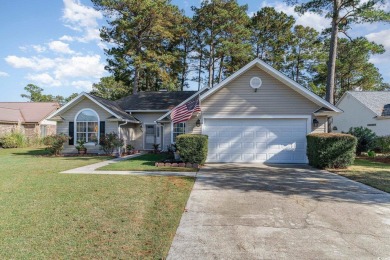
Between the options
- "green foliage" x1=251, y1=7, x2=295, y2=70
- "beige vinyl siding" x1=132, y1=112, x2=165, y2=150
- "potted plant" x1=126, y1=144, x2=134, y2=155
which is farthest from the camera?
"green foliage" x1=251, y1=7, x2=295, y2=70

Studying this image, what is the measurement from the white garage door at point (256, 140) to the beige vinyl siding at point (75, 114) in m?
7.47

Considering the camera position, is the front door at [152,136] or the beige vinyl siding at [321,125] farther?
the front door at [152,136]

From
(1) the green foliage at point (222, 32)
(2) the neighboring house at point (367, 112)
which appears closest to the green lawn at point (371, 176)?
(2) the neighboring house at point (367, 112)

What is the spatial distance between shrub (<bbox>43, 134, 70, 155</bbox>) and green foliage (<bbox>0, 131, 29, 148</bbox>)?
36.1 feet

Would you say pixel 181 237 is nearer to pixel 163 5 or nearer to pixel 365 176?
pixel 365 176

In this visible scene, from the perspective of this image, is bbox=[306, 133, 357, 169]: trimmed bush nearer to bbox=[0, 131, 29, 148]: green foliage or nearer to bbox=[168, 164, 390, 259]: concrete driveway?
bbox=[168, 164, 390, 259]: concrete driveway

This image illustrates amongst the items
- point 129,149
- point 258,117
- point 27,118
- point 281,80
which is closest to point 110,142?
point 129,149

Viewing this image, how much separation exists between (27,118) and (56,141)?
16.7 metres

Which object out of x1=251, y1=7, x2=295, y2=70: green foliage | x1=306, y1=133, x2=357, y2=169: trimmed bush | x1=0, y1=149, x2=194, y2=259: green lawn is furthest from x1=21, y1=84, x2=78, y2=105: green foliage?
x1=306, y1=133, x2=357, y2=169: trimmed bush

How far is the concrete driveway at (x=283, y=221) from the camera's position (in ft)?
12.5

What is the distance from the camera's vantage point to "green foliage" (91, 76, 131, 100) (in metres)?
38.9

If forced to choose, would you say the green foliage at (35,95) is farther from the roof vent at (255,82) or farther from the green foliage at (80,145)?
the roof vent at (255,82)

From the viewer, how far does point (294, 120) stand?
508 inches

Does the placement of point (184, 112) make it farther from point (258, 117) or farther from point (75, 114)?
point (75, 114)
